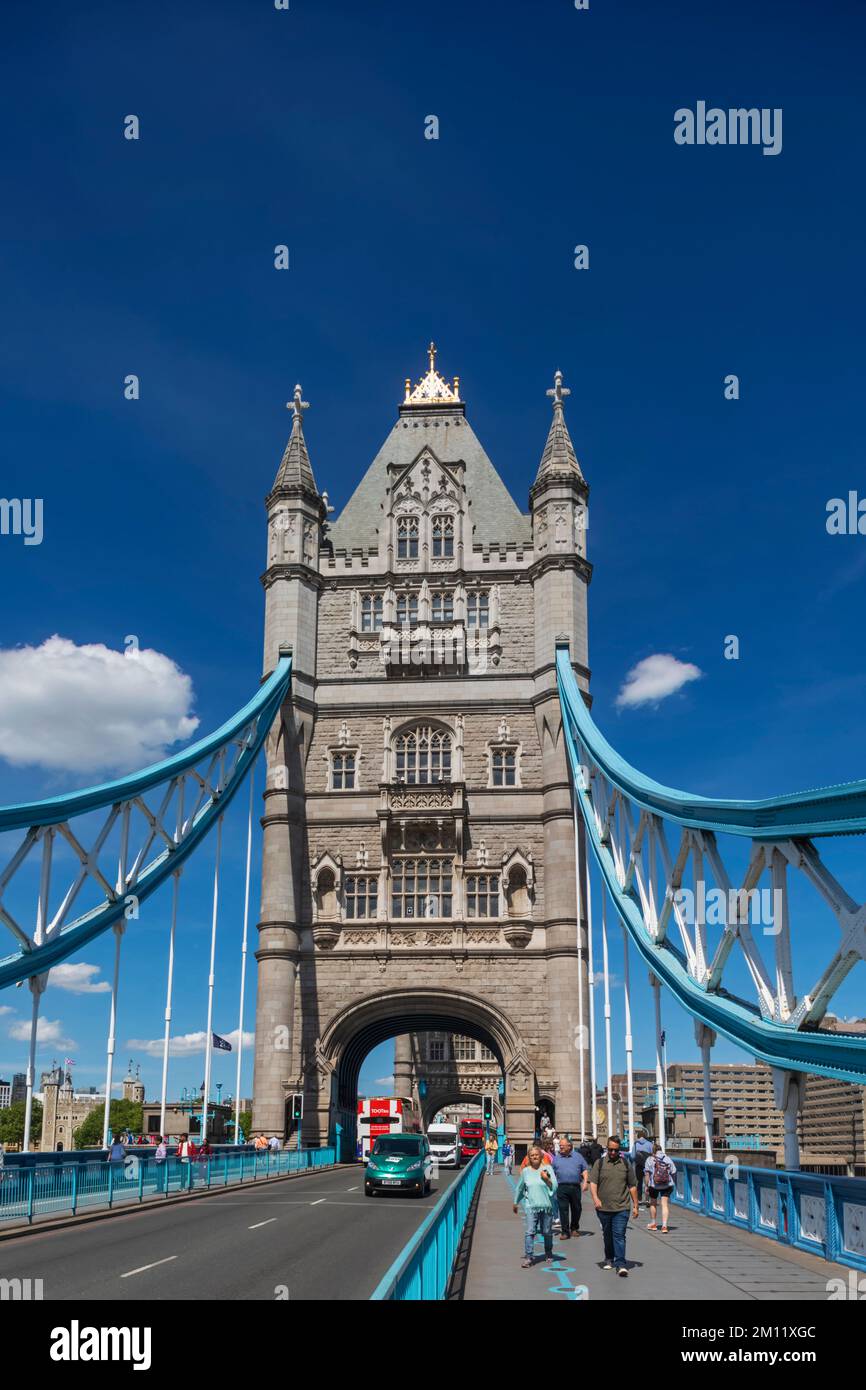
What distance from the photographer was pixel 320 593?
49.4 meters

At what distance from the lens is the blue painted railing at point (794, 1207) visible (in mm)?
13781

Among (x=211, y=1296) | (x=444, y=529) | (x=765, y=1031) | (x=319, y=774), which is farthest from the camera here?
(x=444, y=529)

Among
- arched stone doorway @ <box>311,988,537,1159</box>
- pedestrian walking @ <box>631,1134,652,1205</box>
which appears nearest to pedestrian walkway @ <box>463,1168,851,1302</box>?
pedestrian walking @ <box>631,1134,652,1205</box>

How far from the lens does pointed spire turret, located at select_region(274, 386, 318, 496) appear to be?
1943 inches

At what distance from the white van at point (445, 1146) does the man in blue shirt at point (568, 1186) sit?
29350mm

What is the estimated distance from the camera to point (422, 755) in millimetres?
46750

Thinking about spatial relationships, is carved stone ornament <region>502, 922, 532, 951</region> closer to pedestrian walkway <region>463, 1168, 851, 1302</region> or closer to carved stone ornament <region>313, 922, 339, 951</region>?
carved stone ornament <region>313, 922, 339, 951</region>

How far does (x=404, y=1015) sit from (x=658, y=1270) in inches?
1279

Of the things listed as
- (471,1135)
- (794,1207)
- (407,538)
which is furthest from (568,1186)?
(471,1135)

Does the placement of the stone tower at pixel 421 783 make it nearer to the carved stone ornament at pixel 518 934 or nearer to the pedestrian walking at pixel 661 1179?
the carved stone ornament at pixel 518 934

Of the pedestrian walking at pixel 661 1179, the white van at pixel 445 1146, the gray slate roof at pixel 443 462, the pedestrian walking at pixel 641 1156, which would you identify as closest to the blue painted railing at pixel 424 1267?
the pedestrian walking at pixel 661 1179
